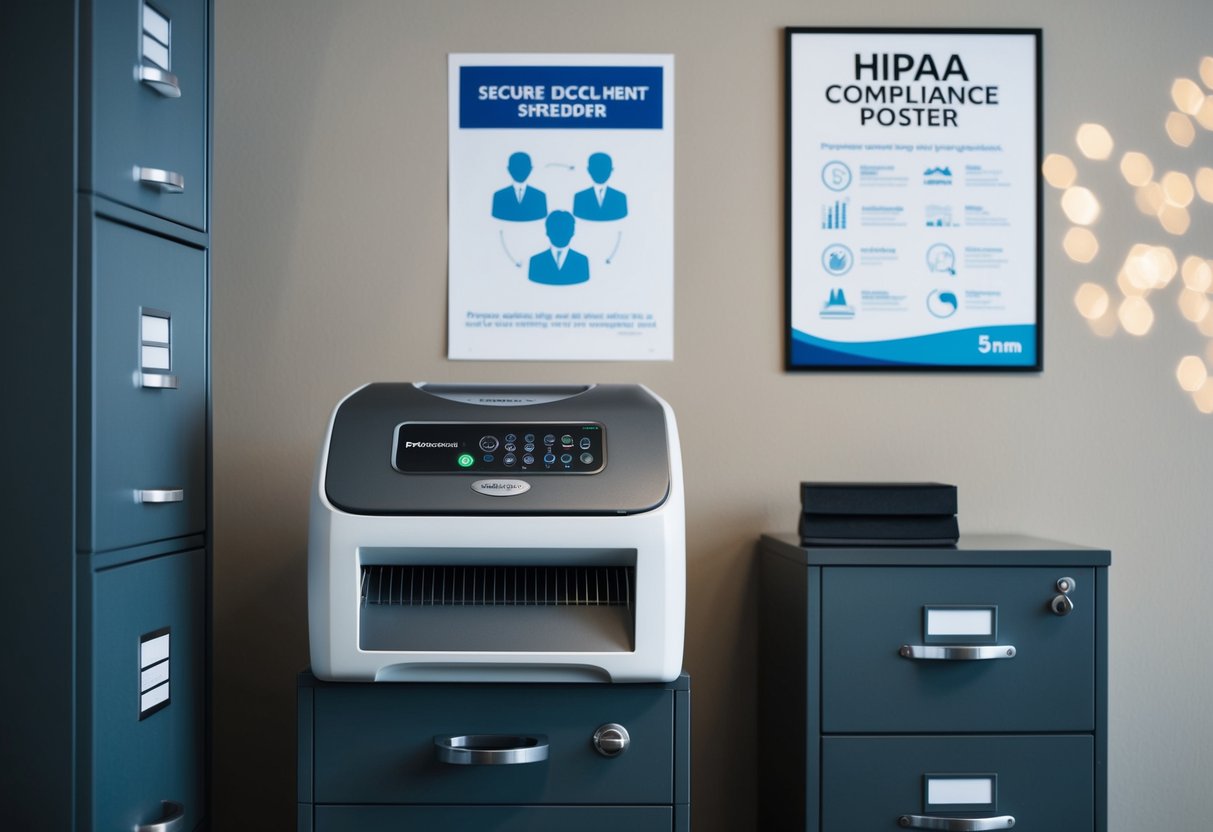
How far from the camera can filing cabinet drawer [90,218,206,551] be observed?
4.37 ft

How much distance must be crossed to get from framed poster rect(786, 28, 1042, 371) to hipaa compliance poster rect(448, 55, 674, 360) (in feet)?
0.92

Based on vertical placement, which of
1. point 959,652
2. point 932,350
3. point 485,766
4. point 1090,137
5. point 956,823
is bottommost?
point 956,823

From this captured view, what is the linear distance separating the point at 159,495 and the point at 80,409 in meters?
0.20

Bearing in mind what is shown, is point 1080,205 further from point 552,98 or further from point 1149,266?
point 552,98

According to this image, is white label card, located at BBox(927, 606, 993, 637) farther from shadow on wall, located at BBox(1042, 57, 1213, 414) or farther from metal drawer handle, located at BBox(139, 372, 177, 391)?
metal drawer handle, located at BBox(139, 372, 177, 391)

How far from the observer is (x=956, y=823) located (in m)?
1.53

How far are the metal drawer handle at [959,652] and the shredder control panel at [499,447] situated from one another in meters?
0.58

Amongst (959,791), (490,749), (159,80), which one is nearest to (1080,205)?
(959,791)

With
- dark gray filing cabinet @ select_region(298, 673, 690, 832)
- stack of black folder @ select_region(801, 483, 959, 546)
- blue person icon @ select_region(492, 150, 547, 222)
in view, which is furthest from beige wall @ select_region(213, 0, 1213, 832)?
dark gray filing cabinet @ select_region(298, 673, 690, 832)

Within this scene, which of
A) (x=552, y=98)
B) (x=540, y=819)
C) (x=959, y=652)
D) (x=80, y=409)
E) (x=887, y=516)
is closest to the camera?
(x=80, y=409)

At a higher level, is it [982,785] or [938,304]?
[938,304]

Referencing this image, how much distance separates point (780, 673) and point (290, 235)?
1277 millimetres

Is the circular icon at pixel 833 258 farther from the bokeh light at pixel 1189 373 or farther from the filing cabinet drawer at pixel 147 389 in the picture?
the filing cabinet drawer at pixel 147 389

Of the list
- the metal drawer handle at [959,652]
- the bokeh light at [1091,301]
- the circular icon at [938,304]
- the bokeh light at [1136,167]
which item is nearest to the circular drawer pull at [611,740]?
the metal drawer handle at [959,652]
